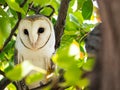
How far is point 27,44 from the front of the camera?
1.00 metres

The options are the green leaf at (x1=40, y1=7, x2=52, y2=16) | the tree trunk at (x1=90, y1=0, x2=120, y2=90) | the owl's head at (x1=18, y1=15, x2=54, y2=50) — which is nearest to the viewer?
the tree trunk at (x1=90, y1=0, x2=120, y2=90)

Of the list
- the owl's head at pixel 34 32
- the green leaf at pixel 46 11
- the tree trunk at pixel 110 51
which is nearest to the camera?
the tree trunk at pixel 110 51

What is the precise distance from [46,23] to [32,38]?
64 millimetres

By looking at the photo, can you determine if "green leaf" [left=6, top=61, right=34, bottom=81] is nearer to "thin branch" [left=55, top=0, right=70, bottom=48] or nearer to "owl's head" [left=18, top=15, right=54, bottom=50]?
"owl's head" [left=18, top=15, right=54, bottom=50]

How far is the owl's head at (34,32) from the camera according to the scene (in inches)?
38.8

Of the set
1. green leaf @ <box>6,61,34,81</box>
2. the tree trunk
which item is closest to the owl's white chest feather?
green leaf @ <box>6,61,34,81</box>

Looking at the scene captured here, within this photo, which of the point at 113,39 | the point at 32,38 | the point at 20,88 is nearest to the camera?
the point at 113,39

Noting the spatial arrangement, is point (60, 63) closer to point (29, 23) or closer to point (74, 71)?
point (74, 71)

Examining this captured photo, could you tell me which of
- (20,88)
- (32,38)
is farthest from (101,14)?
(20,88)

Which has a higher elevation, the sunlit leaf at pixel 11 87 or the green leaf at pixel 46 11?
the green leaf at pixel 46 11

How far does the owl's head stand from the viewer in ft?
3.23

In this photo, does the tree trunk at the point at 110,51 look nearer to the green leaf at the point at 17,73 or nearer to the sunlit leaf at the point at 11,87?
the green leaf at the point at 17,73

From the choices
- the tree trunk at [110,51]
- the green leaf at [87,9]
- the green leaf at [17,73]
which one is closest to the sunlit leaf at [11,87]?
the green leaf at [87,9]

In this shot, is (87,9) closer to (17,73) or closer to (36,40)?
(36,40)
